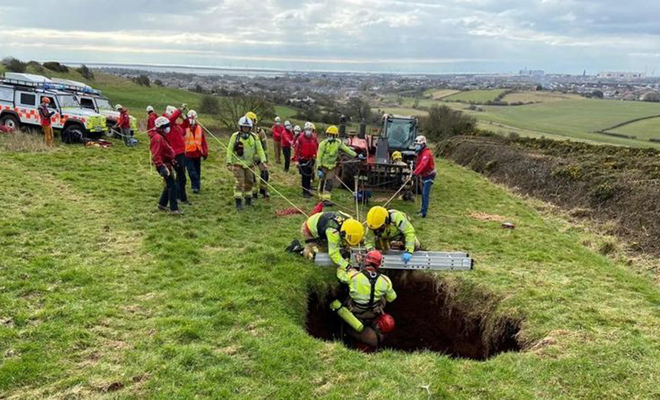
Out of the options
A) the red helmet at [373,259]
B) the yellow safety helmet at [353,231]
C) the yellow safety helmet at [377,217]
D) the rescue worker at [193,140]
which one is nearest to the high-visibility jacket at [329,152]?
the rescue worker at [193,140]

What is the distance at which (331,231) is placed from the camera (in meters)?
7.61

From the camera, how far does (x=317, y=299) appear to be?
312 inches

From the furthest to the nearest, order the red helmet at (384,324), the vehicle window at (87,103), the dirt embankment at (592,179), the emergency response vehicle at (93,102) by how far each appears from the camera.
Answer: the vehicle window at (87,103) < the emergency response vehicle at (93,102) < the dirt embankment at (592,179) < the red helmet at (384,324)

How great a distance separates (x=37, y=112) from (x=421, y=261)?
18.4m

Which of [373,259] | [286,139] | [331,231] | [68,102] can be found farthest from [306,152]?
[68,102]

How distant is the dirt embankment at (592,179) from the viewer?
12162mm

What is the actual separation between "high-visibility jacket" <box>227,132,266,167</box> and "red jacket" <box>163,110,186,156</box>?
1.27 metres

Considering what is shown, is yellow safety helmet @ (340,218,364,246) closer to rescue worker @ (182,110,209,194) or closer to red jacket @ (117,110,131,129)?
rescue worker @ (182,110,209,194)

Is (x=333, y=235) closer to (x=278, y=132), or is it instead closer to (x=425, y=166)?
(x=425, y=166)

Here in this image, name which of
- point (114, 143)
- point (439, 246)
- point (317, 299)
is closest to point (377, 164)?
point (439, 246)

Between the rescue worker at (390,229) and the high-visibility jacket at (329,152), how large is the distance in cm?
386

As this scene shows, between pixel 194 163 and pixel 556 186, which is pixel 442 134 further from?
pixel 194 163

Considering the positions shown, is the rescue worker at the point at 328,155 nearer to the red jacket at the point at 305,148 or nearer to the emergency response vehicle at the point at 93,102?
the red jacket at the point at 305,148

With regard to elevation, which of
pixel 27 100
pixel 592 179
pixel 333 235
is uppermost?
pixel 27 100
